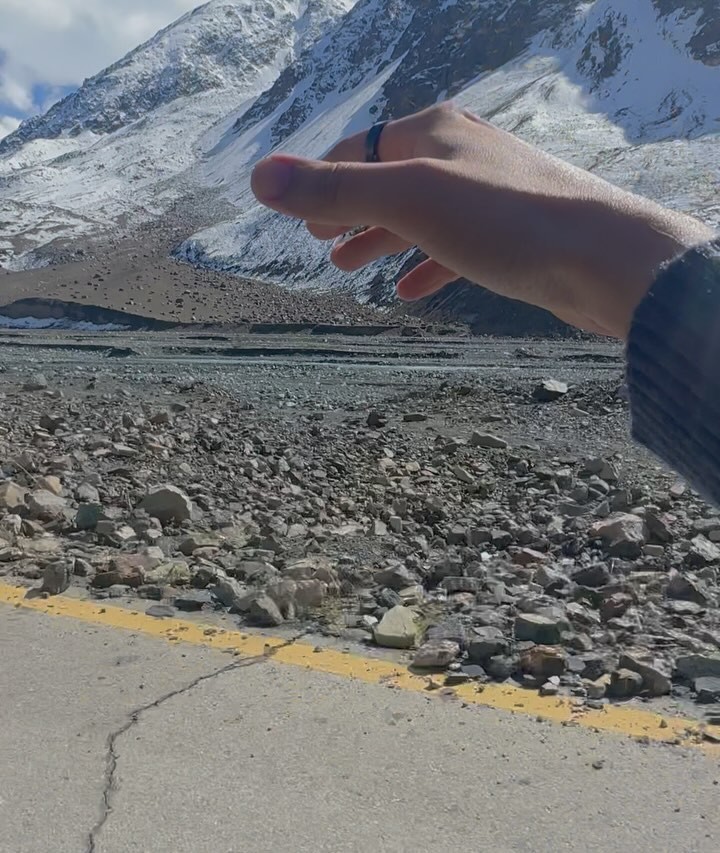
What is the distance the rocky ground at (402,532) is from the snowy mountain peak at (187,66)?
161m

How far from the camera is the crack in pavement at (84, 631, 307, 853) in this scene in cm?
235

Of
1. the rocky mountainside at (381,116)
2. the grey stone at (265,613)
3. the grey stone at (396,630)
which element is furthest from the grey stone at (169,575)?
the rocky mountainside at (381,116)

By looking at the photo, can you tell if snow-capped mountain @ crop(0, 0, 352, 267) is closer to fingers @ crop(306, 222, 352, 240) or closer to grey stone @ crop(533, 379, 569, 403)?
grey stone @ crop(533, 379, 569, 403)

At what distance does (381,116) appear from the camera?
267ft

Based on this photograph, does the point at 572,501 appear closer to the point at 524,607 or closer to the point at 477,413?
the point at 524,607

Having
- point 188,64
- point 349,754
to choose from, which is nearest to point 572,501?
point 349,754

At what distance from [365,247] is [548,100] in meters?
59.7

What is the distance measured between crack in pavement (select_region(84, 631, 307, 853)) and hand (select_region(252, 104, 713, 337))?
5.60 feet

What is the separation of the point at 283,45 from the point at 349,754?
649 feet

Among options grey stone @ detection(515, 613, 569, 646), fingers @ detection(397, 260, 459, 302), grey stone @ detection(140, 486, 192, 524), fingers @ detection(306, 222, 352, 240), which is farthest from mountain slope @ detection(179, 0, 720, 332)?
fingers @ detection(306, 222, 352, 240)

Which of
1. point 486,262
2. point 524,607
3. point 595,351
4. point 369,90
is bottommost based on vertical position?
point 595,351

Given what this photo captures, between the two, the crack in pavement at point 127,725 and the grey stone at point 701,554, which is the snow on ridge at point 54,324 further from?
the crack in pavement at point 127,725

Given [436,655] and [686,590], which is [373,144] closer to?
[436,655]

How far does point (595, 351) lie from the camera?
19.9 meters
